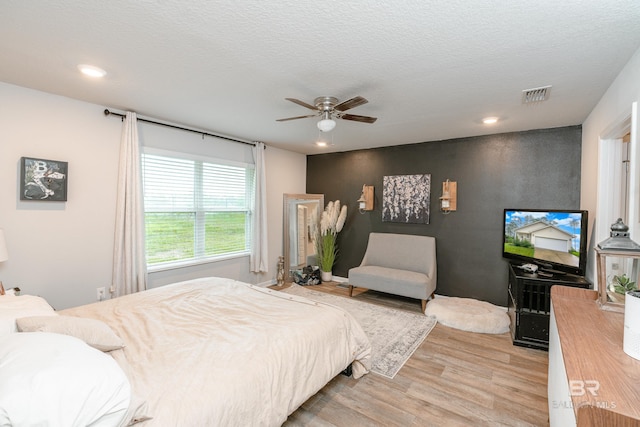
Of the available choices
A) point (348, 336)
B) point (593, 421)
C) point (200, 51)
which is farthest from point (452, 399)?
point (200, 51)

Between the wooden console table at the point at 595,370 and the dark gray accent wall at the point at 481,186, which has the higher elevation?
the dark gray accent wall at the point at 481,186

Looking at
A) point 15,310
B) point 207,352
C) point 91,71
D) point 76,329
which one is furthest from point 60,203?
point 207,352

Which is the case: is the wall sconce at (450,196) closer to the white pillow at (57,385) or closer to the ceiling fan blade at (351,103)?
the ceiling fan blade at (351,103)

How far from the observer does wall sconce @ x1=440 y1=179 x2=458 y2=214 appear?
4293 mm

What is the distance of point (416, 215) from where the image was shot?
4.63 m

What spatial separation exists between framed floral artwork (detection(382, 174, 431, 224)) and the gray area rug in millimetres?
1526

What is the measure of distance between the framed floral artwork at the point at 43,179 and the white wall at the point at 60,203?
64 mm

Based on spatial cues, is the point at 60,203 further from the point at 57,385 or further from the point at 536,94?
the point at 536,94

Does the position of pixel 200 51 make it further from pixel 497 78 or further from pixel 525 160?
pixel 525 160

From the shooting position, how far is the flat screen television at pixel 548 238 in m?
2.89


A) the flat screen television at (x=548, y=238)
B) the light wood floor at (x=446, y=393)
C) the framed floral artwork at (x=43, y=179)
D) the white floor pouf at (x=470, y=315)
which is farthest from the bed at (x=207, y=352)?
the flat screen television at (x=548, y=238)

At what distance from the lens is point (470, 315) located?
11.5 ft

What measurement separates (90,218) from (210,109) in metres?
1.69

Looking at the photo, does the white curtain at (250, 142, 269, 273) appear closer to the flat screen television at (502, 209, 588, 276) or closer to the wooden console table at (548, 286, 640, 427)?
the flat screen television at (502, 209, 588, 276)
